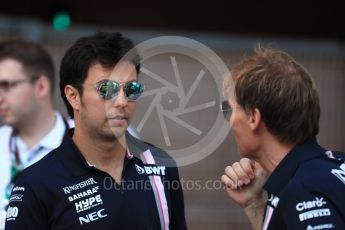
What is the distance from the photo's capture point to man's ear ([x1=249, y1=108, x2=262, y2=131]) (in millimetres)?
3498

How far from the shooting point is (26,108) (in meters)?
5.78

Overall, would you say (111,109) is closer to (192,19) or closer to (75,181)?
(75,181)

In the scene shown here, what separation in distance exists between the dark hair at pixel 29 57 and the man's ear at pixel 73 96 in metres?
1.97

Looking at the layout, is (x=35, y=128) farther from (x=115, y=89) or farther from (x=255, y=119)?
(x=255, y=119)

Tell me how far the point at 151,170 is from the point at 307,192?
105cm

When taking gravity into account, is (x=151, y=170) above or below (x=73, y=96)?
below

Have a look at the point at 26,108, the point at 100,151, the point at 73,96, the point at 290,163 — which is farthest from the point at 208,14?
the point at 290,163

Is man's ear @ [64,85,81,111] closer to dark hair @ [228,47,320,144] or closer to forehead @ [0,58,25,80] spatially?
dark hair @ [228,47,320,144]

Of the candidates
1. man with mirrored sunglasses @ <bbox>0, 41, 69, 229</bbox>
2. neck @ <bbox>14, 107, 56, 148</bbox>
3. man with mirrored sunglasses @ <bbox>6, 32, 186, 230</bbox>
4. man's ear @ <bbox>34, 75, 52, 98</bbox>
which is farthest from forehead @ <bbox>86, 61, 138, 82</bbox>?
man's ear @ <bbox>34, 75, 52, 98</bbox>

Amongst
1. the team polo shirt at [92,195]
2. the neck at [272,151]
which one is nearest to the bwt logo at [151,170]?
the team polo shirt at [92,195]

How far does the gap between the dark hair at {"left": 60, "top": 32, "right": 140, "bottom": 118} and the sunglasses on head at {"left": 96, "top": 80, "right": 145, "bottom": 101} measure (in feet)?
0.31

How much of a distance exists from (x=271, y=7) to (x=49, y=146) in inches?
263

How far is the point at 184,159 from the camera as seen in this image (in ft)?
20.6

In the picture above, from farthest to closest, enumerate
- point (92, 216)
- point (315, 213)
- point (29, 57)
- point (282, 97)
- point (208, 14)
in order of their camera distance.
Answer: point (208, 14)
point (29, 57)
point (92, 216)
point (282, 97)
point (315, 213)
